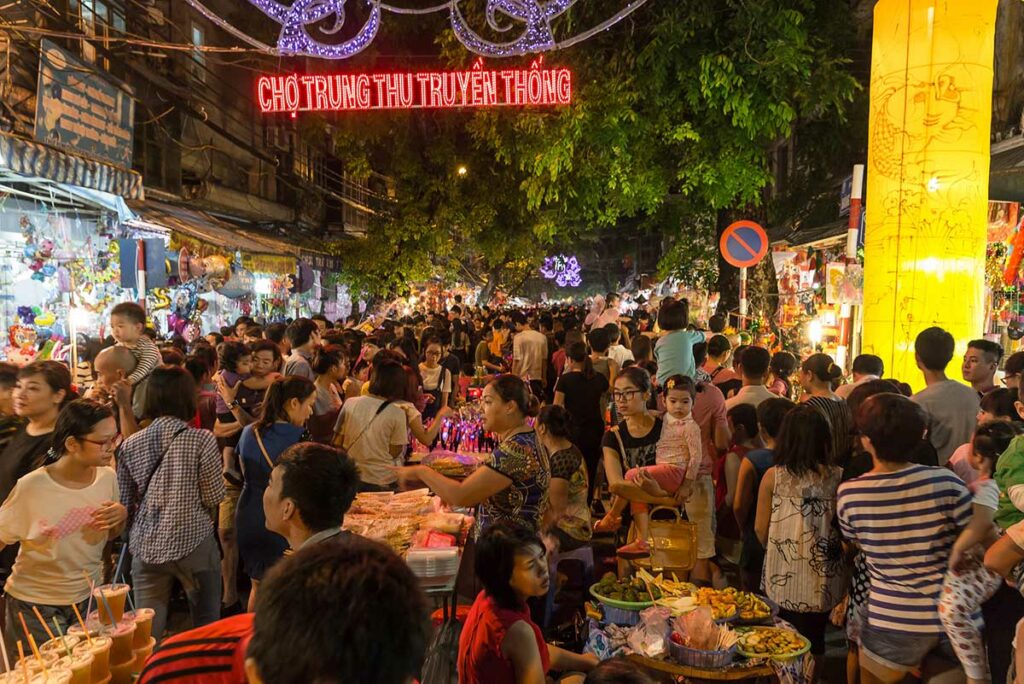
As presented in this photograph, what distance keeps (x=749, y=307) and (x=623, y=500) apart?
8657mm

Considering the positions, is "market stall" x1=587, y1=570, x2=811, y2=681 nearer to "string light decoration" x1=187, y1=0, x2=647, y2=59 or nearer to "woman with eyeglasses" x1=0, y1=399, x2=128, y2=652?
"woman with eyeglasses" x1=0, y1=399, x2=128, y2=652

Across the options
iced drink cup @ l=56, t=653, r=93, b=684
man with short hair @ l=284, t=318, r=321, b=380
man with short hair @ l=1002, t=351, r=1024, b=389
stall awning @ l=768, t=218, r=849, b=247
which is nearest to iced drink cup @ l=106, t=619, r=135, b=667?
iced drink cup @ l=56, t=653, r=93, b=684

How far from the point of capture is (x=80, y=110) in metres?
9.20

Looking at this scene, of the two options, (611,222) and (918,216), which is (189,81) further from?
(918,216)

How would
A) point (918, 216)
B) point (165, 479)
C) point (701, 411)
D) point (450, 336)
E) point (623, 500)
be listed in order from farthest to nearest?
1. point (450, 336)
2. point (918, 216)
3. point (701, 411)
4. point (623, 500)
5. point (165, 479)

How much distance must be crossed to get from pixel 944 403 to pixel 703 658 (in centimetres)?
305

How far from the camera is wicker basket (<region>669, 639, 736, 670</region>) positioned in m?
3.40

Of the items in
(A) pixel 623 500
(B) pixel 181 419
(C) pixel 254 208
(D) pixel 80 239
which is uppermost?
(C) pixel 254 208

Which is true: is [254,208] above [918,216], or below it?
above

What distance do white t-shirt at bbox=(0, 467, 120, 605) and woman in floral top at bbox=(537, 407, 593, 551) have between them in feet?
8.78

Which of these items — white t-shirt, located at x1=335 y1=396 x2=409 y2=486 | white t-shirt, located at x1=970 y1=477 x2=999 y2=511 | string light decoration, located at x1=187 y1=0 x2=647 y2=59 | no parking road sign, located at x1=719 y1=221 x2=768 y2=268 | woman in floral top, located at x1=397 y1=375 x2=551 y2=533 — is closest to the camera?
white t-shirt, located at x1=970 y1=477 x2=999 y2=511

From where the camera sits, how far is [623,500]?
211 inches

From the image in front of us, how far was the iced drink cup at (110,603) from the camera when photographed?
9.36 ft

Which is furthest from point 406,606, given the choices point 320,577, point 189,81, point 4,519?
point 189,81
